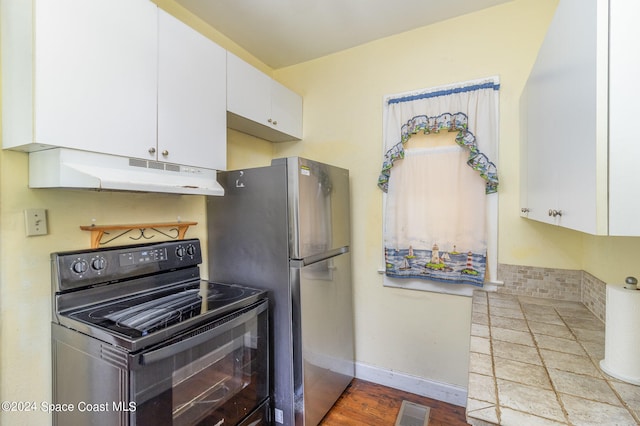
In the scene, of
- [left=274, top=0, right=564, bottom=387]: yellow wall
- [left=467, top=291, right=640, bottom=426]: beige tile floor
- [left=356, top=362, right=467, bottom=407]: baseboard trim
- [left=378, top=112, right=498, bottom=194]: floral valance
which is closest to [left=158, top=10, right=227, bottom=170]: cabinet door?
[left=274, top=0, right=564, bottom=387]: yellow wall

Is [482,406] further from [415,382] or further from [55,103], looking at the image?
[55,103]

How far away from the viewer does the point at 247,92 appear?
1.98 meters

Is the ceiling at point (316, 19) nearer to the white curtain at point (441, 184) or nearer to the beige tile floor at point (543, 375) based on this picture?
the white curtain at point (441, 184)

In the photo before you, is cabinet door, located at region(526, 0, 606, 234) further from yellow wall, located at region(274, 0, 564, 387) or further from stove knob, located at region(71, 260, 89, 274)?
stove knob, located at region(71, 260, 89, 274)

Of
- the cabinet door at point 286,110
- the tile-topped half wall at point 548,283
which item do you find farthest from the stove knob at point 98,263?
the tile-topped half wall at point 548,283

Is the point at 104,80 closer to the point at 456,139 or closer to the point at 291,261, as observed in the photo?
the point at 291,261

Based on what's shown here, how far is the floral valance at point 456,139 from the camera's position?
1914 mm

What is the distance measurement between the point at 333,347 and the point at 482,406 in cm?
136

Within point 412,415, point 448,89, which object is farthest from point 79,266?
point 448,89

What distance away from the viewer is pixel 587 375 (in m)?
0.95

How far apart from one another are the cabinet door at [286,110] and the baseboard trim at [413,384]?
206cm

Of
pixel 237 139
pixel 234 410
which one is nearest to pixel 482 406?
pixel 234 410

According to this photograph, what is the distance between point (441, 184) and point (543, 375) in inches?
52.7

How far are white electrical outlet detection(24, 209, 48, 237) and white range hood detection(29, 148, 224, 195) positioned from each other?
115 millimetres
